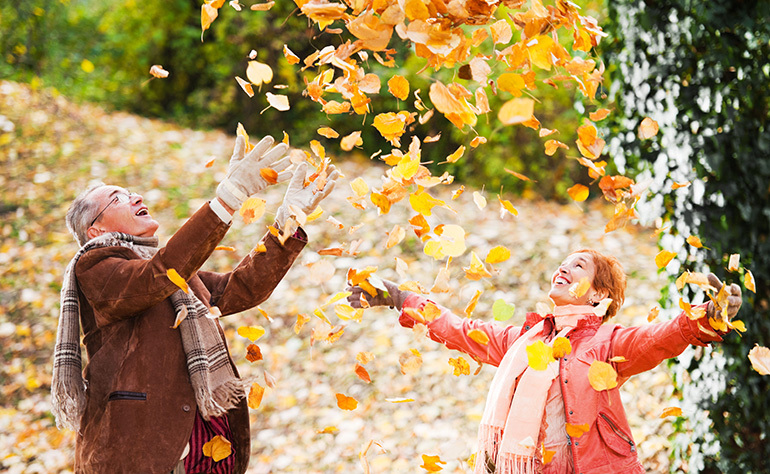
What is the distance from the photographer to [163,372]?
165 cm

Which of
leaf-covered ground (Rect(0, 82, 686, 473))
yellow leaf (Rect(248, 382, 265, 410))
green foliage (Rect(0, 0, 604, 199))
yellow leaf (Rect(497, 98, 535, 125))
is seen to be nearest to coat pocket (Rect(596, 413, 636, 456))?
leaf-covered ground (Rect(0, 82, 686, 473))

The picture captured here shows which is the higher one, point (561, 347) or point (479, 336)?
point (561, 347)

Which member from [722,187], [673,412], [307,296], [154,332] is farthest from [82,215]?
[307,296]

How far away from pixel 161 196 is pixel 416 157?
3701mm

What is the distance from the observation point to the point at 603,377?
1614 millimetres

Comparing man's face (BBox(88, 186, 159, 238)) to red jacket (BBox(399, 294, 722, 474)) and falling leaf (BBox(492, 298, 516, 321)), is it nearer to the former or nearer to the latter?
falling leaf (BBox(492, 298, 516, 321))

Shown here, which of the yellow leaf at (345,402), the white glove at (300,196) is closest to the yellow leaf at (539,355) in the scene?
the yellow leaf at (345,402)

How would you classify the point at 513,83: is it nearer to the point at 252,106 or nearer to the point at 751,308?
the point at 751,308

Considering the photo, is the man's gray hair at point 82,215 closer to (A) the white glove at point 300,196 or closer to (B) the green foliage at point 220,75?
(A) the white glove at point 300,196

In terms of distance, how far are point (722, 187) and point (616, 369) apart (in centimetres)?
106

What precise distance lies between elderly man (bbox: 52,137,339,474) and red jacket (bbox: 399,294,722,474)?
79 centimetres

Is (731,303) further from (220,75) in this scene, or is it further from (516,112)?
(220,75)

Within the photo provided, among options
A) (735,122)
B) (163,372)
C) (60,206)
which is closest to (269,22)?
(60,206)

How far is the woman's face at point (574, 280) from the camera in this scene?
1751 millimetres
